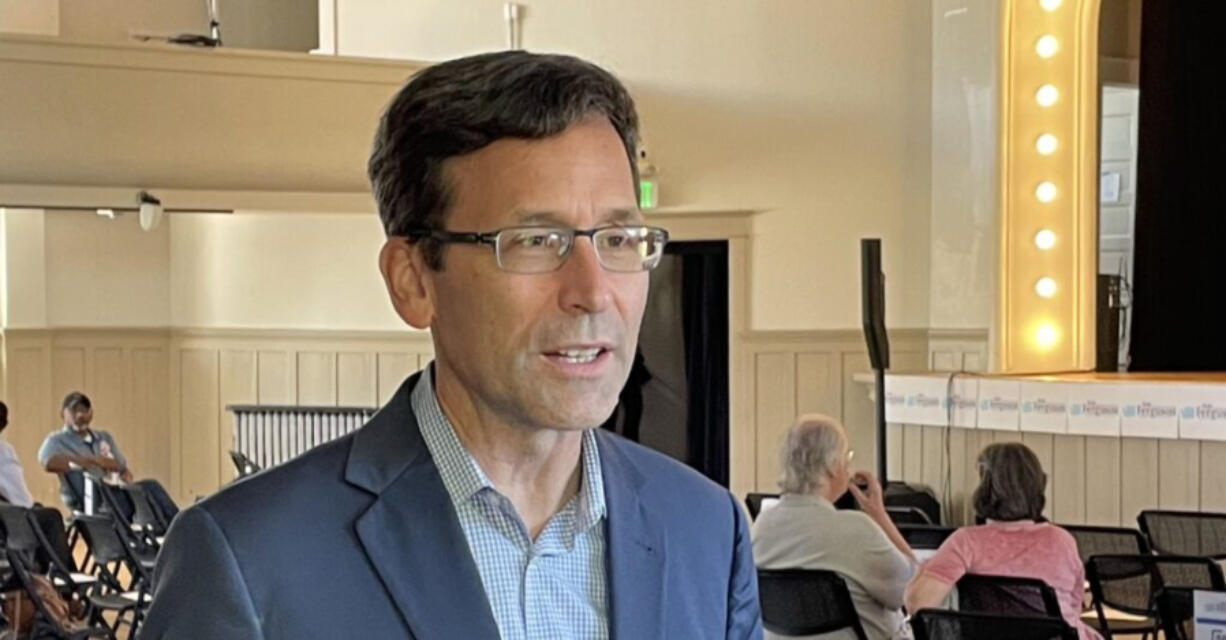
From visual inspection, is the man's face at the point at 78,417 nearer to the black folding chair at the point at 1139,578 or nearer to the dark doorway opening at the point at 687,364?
the dark doorway opening at the point at 687,364

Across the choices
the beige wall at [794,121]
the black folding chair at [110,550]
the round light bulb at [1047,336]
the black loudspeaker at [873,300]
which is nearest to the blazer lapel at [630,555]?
the black folding chair at [110,550]

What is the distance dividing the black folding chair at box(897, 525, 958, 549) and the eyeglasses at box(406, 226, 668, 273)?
546cm

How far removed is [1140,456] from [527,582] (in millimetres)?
9240

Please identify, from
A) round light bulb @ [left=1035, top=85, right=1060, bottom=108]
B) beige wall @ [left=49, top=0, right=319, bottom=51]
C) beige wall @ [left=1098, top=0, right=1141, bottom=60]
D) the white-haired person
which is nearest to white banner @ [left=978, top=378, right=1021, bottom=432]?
round light bulb @ [left=1035, top=85, right=1060, bottom=108]

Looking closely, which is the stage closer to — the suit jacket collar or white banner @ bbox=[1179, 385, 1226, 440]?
white banner @ bbox=[1179, 385, 1226, 440]

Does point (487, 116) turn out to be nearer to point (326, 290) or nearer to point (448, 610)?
point (448, 610)

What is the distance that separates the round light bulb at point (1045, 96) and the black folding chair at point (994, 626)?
7.24 metres

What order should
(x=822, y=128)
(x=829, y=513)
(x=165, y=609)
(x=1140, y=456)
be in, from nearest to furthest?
1. (x=165, y=609)
2. (x=829, y=513)
3. (x=1140, y=456)
4. (x=822, y=128)

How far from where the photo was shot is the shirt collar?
156 centimetres

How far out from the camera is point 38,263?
14469 millimetres

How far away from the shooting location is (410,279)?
1.59 meters

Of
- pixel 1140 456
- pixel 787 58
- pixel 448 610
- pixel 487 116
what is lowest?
pixel 1140 456

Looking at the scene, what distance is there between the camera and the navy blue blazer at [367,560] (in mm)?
1436

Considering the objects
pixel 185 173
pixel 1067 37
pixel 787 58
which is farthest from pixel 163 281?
pixel 1067 37
